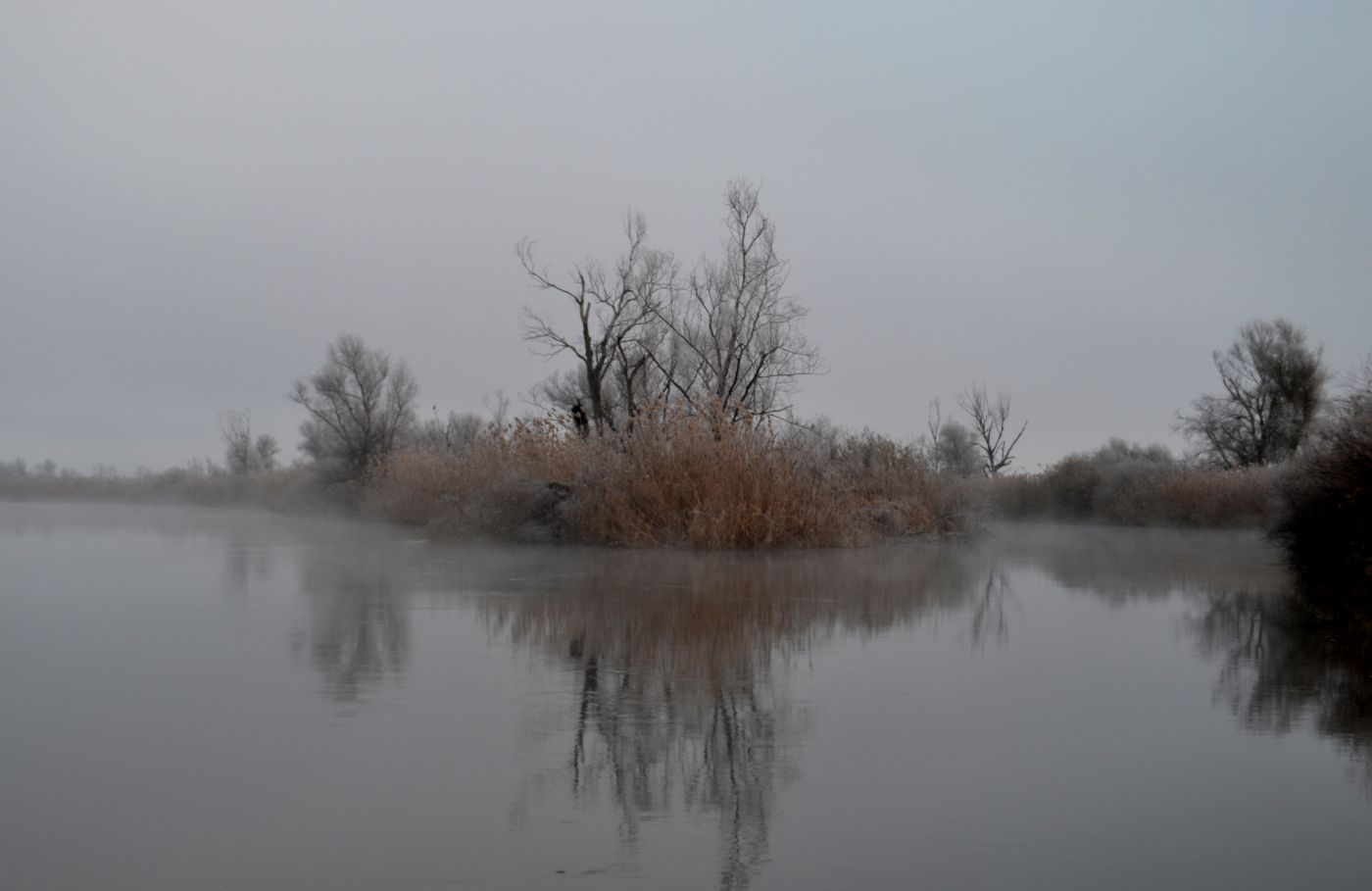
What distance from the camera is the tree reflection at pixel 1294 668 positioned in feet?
19.9

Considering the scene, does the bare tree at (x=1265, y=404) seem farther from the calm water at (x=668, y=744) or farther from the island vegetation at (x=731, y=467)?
the calm water at (x=668, y=744)

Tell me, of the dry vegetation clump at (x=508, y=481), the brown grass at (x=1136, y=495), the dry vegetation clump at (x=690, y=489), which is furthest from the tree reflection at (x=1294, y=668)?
the brown grass at (x=1136, y=495)

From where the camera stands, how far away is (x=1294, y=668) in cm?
779

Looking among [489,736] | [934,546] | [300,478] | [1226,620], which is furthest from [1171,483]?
[489,736]

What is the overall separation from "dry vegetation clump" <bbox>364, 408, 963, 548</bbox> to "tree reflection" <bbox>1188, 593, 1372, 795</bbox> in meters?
8.95

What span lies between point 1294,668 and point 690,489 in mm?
12825

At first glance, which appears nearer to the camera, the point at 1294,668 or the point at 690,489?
the point at 1294,668

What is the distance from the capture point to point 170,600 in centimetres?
1109

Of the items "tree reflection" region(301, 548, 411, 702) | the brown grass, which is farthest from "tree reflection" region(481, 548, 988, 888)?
the brown grass

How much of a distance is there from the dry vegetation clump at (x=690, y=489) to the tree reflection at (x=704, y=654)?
131 inches

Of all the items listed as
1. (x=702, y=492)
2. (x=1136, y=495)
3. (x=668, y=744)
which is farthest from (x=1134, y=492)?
(x=668, y=744)

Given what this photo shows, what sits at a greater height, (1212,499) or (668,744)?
(1212,499)

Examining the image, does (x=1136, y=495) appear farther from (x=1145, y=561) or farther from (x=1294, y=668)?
(x=1294, y=668)

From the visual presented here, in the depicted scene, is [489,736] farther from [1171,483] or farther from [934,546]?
[1171,483]
